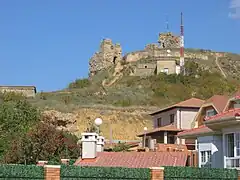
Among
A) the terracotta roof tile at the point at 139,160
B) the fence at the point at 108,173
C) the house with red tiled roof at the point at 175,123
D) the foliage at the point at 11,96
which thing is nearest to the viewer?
the fence at the point at 108,173

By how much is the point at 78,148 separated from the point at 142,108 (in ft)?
135

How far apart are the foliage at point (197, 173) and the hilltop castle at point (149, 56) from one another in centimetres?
7324

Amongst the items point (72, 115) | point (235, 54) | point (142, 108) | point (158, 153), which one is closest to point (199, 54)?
point (235, 54)

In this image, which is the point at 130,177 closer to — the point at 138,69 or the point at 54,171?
the point at 54,171

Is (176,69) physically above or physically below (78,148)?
above

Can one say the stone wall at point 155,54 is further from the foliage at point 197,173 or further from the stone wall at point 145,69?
the foliage at point 197,173

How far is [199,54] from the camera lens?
106750mm

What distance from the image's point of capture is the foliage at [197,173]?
20.5m

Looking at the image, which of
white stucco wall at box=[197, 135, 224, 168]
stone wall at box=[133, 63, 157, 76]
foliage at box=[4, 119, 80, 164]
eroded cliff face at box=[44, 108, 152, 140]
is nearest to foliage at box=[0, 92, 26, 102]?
eroded cliff face at box=[44, 108, 152, 140]

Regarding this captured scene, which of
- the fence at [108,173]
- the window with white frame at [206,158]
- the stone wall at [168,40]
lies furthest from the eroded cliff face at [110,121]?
the fence at [108,173]

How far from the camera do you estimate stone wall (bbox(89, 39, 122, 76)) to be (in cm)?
10625

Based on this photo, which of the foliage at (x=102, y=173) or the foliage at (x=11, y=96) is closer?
the foliage at (x=102, y=173)

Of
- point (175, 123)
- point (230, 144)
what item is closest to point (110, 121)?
point (175, 123)

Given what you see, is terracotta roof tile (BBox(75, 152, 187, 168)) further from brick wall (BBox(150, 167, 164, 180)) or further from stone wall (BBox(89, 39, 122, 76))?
stone wall (BBox(89, 39, 122, 76))
